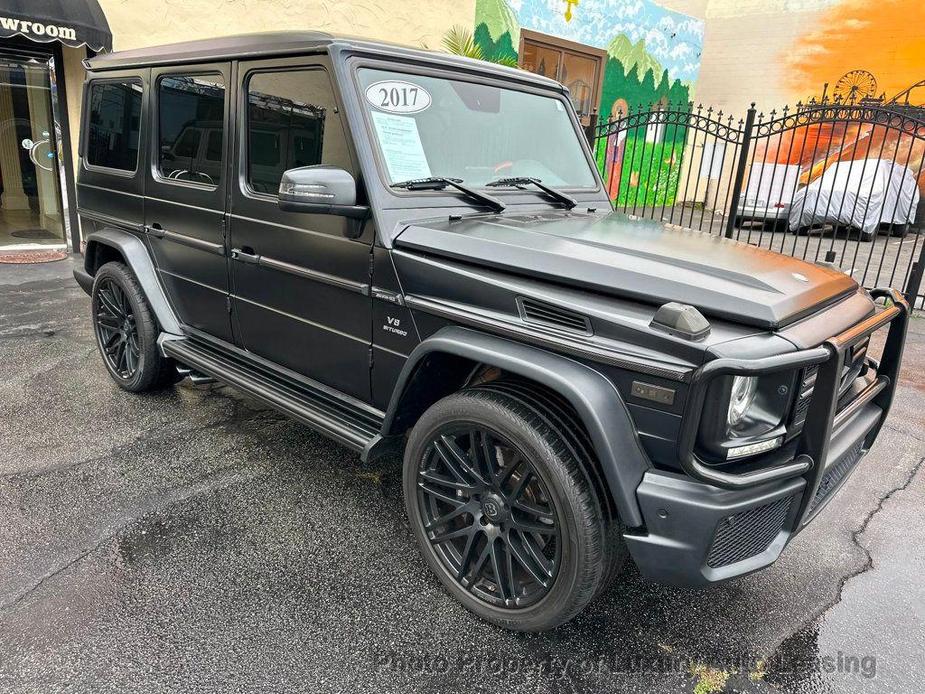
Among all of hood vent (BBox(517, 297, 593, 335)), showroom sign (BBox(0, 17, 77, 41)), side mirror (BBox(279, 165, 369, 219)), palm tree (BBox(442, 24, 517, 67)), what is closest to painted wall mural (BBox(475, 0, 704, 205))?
palm tree (BBox(442, 24, 517, 67))

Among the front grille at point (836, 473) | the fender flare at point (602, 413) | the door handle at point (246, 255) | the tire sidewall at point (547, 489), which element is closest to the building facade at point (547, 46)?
the door handle at point (246, 255)

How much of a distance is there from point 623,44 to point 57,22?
459 inches

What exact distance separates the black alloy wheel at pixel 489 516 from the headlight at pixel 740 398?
2.06 feet

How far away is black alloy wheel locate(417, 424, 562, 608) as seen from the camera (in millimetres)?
2260

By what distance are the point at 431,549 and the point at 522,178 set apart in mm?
1776

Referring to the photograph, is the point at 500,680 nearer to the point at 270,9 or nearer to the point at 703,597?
the point at 703,597

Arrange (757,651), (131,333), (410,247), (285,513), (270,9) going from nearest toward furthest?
(757,651)
(410,247)
(285,513)
(131,333)
(270,9)

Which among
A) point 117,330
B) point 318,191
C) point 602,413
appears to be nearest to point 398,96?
point 318,191

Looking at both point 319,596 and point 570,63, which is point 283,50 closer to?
point 319,596

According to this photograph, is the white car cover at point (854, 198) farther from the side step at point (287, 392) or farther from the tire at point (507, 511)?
the tire at point (507, 511)

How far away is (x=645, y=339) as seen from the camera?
1946 mm

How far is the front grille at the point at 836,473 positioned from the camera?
7.42 feet

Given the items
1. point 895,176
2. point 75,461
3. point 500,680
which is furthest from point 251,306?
point 895,176

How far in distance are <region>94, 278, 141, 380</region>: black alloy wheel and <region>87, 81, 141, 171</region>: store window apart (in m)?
0.80
